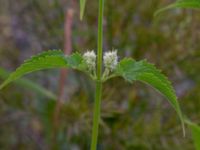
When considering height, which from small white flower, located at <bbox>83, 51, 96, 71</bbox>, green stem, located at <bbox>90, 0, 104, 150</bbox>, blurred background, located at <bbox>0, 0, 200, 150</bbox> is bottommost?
green stem, located at <bbox>90, 0, 104, 150</bbox>

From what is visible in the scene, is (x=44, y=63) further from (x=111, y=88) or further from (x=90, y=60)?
(x=111, y=88)

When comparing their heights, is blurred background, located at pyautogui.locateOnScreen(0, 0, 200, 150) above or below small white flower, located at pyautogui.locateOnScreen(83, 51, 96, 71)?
above

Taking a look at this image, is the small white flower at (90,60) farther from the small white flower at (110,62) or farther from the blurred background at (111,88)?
the blurred background at (111,88)

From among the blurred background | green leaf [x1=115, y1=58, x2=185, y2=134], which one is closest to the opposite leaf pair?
green leaf [x1=115, y1=58, x2=185, y2=134]

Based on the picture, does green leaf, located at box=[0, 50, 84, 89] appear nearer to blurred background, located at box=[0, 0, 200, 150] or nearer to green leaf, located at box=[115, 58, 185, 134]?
green leaf, located at box=[115, 58, 185, 134]

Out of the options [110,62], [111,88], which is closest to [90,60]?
[110,62]
